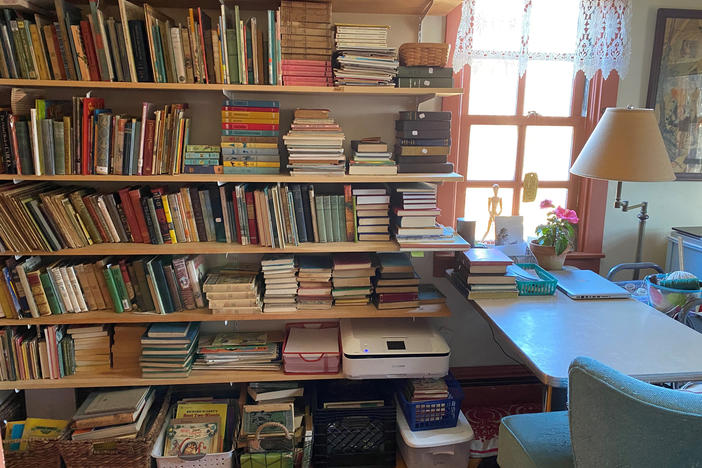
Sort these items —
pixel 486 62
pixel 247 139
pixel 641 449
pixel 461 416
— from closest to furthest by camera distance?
pixel 641 449 → pixel 247 139 → pixel 461 416 → pixel 486 62

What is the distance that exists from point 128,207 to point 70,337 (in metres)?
0.64

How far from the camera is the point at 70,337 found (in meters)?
2.23

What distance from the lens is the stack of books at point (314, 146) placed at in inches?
82.7

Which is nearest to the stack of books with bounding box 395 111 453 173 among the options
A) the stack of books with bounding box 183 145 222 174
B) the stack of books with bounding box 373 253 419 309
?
the stack of books with bounding box 373 253 419 309

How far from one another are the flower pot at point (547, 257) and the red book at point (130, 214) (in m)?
1.83

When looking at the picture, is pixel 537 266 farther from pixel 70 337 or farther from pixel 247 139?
pixel 70 337

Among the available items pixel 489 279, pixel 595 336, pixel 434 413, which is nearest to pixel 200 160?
pixel 489 279

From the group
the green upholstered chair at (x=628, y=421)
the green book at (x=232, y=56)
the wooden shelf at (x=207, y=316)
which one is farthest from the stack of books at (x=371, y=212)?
the green upholstered chair at (x=628, y=421)

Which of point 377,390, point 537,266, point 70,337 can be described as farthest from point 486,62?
point 70,337

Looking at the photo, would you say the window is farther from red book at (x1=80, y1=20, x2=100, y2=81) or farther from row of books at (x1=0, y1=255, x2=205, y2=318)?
red book at (x1=80, y1=20, x2=100, y2=81)

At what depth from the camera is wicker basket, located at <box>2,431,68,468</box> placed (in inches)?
80.3

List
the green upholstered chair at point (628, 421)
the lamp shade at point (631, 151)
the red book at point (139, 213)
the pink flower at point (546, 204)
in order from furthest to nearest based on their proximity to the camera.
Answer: the pink flower at point (546, 204) < the red book at point (139, 213) < the lamp shade at point (631, 151) < the green upholstered chair at point (628, 421)

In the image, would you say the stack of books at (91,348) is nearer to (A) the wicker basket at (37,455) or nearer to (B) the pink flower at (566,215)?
(A) the wicker basket at (37,455)

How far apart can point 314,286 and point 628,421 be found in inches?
54.5
